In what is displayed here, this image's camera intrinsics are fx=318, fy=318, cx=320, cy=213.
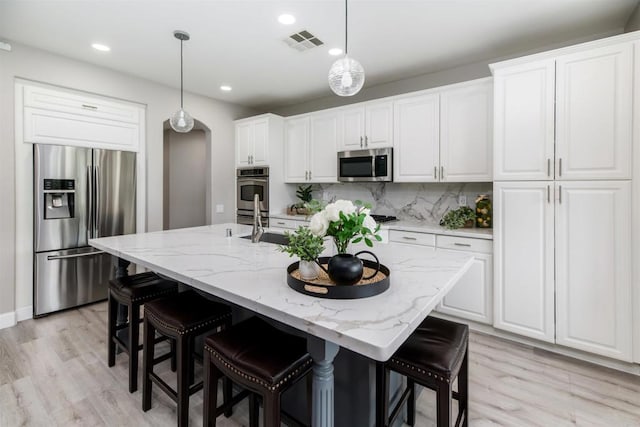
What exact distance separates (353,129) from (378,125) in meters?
0.36

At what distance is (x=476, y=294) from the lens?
2.88 meters

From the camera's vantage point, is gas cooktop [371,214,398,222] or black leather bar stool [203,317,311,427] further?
gas cooktop [371,214,398,222]

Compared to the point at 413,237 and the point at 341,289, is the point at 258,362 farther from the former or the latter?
the point at 413,237

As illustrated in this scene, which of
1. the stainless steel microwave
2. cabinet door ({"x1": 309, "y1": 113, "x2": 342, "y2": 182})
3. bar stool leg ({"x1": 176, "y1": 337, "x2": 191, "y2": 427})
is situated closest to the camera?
bar stool leg ({"x1": 176, "y1": 337, "x2": 191, "y2": 427})

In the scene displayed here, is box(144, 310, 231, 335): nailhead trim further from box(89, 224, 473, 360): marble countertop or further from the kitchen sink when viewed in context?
the kitchen sink

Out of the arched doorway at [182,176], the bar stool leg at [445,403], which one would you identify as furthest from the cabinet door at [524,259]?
the arched doorway at [182,176]

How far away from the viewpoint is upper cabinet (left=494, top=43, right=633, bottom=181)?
219cm

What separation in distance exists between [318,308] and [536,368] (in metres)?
2.13

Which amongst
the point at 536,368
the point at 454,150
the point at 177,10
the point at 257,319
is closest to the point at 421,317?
the point at 257,319

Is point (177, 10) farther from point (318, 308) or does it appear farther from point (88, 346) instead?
point (88, 346)

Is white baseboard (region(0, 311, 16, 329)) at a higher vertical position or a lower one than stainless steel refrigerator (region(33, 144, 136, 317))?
lower

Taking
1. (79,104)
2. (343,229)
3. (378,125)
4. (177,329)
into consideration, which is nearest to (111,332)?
(177,329)

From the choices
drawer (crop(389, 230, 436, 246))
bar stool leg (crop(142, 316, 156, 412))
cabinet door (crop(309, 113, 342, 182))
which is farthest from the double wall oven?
bar stool leg (crop(142, 316, 156, 412))

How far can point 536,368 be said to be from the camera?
2.31 m
